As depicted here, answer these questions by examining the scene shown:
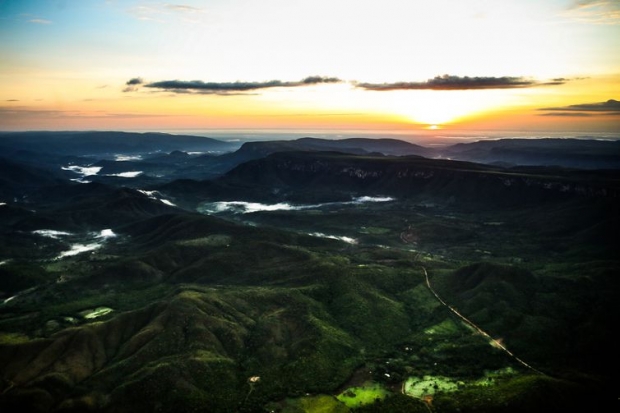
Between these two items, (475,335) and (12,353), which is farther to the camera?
(475,335)

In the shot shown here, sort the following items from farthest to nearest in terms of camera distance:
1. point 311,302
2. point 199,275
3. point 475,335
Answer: point 199,275 < point 311,302 < point 475,335

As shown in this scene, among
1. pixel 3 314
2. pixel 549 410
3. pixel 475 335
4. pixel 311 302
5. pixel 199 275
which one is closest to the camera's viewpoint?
pixel 549 410

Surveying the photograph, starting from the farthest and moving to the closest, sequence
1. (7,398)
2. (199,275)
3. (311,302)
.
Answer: (199,275), (311,302), (7,398)

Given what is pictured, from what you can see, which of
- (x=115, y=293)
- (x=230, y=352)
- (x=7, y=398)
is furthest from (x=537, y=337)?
(x=115, y=293)

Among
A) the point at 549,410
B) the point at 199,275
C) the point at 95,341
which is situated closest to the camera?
the point at 549,410

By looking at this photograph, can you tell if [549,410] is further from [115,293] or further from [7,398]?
[115,293]

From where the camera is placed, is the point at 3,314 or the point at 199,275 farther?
the point at 199,275

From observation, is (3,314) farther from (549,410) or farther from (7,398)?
(549,410)

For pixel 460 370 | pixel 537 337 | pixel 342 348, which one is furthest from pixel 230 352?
pixel 537 337
